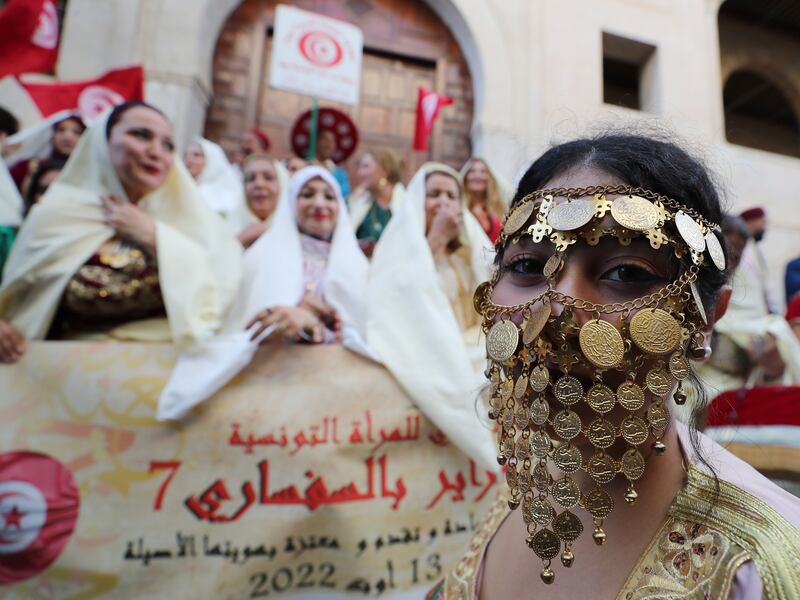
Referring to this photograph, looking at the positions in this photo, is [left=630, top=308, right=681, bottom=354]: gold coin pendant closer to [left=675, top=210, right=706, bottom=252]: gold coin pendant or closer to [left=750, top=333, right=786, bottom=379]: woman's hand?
[left=675, top=210, right=706, bottom=252]: gold coin pendant

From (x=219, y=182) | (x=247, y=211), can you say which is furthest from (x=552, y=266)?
(x=219, y=182)

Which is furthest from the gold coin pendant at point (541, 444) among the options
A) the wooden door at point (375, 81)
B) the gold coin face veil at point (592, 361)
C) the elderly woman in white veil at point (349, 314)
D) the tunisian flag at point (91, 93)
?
the wooden door at point (375, 81)

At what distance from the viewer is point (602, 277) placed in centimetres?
82

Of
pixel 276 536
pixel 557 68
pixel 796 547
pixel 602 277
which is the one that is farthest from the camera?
pixel 557 68

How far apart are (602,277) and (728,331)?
2.68 metres

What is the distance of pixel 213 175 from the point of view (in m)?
4.37

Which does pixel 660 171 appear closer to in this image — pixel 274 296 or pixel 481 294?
pixel 481 294

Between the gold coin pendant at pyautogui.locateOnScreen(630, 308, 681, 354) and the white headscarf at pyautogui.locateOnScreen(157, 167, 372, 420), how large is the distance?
1489mm

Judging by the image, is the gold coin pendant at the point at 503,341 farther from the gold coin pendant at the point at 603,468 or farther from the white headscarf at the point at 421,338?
the white headscarf at the point at 421,338

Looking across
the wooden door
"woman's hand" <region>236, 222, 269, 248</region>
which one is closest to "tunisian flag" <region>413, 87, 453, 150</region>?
the wooden door

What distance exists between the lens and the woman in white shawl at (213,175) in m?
4.21

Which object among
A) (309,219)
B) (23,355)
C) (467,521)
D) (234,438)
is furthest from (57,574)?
(309,219)

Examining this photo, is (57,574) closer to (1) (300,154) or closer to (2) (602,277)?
(2) (602,277)

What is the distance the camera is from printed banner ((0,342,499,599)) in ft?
5.58
